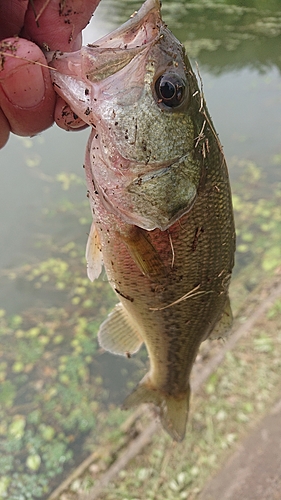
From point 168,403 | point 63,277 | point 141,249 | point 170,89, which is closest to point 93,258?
point 141,249

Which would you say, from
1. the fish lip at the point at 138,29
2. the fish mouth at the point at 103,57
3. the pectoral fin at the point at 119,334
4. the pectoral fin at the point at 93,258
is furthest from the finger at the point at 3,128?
the pectoral fin at the point at 119,334

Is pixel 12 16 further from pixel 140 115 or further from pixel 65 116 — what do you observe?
pixel 140 115

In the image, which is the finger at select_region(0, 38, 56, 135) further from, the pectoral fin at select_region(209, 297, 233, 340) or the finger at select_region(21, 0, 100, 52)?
the pectoral fin at select_region(209, 297, 233, 340)

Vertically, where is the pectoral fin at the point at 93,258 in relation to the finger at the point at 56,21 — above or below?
below

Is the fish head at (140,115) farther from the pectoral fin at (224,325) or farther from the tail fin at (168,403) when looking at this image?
the tail fin at (168,403)

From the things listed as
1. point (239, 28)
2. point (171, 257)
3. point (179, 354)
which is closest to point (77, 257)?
point (179, 354)
